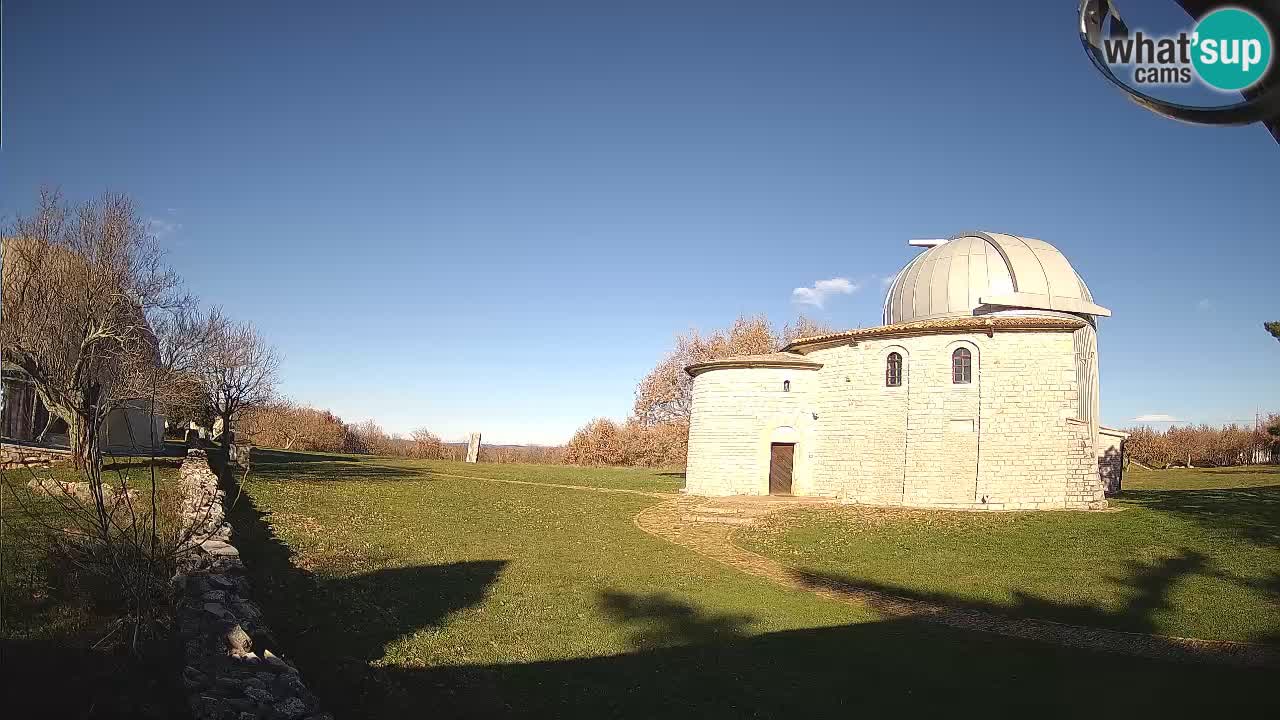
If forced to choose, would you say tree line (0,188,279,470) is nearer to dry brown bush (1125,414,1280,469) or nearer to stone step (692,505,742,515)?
stone step (692,505,742,515)

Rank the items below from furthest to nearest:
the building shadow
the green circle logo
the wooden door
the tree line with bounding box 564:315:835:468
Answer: the tree line with bounding box 564:315:835:468
the wooden door
the building shadow
the green circle logo

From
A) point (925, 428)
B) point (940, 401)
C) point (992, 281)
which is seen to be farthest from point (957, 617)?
point (992, 281)

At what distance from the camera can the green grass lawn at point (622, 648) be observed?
6027 millimetres

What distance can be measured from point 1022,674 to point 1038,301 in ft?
57.4

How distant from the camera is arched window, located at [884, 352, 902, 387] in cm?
2198

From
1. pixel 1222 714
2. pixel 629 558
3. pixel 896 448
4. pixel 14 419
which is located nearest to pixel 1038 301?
pixel 896 448

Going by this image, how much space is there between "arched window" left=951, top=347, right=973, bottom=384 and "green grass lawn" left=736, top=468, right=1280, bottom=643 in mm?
4368

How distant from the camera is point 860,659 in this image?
24.0 feet

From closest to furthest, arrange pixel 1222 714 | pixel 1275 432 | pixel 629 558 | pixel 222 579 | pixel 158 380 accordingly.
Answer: pixel 1222 714, pixel 222 579, pixel 629 558, pixel 1275 432, pixel 158 380

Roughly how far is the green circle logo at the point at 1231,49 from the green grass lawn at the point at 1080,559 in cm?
956

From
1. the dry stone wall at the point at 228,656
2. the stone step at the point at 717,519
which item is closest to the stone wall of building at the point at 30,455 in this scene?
the dry stone wall at the point at 228,656

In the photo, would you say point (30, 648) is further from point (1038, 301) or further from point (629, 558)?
point (1038, 301)

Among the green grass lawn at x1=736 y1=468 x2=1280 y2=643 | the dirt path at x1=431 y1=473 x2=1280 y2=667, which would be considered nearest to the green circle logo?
the dirt path at x1=431 y1=473 x2=1280 y2=667

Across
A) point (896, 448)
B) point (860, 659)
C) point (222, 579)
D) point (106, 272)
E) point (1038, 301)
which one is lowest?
point (860, 659)
